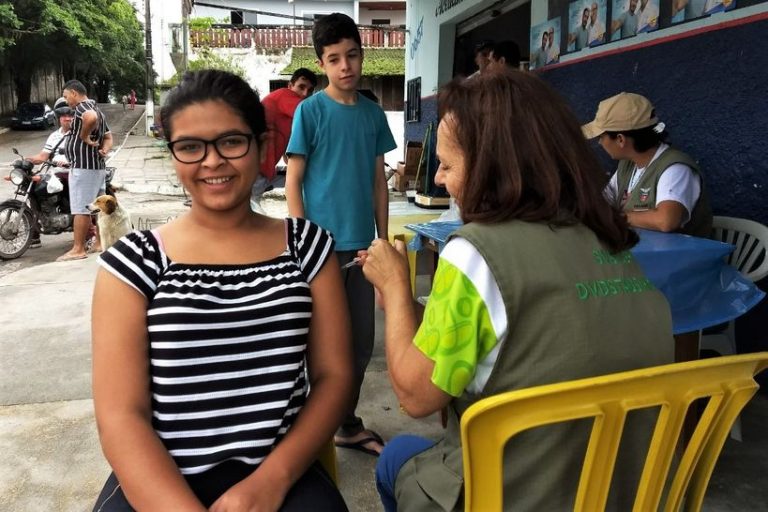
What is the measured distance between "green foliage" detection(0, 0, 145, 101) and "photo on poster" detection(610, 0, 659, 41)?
2126 centimetres

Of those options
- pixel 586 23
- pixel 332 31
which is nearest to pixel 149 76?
pixel 586 23

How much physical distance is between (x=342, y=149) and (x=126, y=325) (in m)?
1.30

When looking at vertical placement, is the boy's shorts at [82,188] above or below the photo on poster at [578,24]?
below

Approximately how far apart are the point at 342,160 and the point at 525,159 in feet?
4.47

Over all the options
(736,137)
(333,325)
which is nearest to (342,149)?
(333,325)

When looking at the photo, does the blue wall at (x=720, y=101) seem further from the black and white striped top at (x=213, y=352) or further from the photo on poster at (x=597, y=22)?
the black and white striped top at (x=213, y=352)

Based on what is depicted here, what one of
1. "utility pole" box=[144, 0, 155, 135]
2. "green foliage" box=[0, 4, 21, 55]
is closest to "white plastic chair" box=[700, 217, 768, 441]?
"utility pole" box=[144, 0, 155, 135]

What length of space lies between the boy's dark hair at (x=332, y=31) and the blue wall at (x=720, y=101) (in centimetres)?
101

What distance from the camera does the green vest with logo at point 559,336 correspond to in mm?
979

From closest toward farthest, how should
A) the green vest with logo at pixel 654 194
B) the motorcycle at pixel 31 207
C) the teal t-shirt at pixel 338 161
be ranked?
1. the teal t-shirt at pixel 338 161
2. the green vest with logo at pixel 654 194
3. the motorcycle at pixel 31 207

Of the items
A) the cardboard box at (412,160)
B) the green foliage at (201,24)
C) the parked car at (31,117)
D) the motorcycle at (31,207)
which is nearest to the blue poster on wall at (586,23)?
the cardboard box at (412,160)

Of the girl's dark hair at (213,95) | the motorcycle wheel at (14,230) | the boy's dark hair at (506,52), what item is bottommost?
the motorcycle wheel at (14,230)

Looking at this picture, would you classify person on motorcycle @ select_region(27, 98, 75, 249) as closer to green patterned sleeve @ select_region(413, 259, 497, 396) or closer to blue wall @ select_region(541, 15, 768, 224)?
blue wall @ select_region(541, 15, 768, 224)

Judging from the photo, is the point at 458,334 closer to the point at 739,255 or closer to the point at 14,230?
the point at 739,255
